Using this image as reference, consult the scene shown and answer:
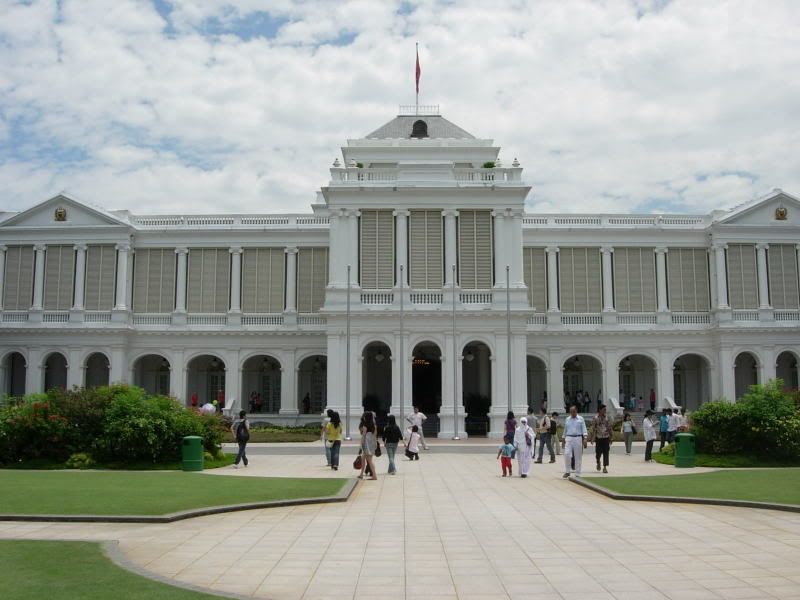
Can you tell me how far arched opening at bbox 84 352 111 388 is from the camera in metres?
49.3

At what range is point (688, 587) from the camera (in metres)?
9.40

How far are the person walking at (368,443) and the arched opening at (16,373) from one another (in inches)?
1331

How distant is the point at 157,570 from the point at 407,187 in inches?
1292

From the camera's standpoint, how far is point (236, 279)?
4847 centimetres

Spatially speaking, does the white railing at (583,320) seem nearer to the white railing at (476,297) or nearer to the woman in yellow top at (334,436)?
the white railing at (476,297)

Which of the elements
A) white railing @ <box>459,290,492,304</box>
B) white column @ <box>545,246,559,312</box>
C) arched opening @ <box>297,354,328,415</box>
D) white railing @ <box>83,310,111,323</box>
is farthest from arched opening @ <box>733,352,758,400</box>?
white railing @ <box>83,310,111,323</box>

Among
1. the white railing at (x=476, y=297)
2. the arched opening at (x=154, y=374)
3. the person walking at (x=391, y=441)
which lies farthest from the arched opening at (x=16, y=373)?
the person walking at (x=391, y=441)

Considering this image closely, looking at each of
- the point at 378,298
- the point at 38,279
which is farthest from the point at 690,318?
the point at 38,279

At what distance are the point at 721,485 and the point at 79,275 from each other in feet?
129

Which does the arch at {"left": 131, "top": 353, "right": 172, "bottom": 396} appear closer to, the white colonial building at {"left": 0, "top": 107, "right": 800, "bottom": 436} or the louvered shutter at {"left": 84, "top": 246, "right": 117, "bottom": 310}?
the white colonial building at {"left": 0, "top": 107, "right": 800, "bottom": 436}

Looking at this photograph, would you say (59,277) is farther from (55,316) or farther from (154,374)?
(154,374)

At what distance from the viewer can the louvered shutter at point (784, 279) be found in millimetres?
47344

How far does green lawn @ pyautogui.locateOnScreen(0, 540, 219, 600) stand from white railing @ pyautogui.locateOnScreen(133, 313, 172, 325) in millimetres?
37894

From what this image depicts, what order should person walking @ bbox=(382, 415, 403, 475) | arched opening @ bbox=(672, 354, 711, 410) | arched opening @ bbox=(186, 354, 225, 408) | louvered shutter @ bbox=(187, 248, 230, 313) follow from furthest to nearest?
arched opening @ bbox=(186, 354, 225, 408)
arched opening @ bbox=(672, 354, 711, 410)
louvered shutter @ bbox=(187, 248, 230, 313)
person walking @ bbox=(382, 415, 403, 475)
